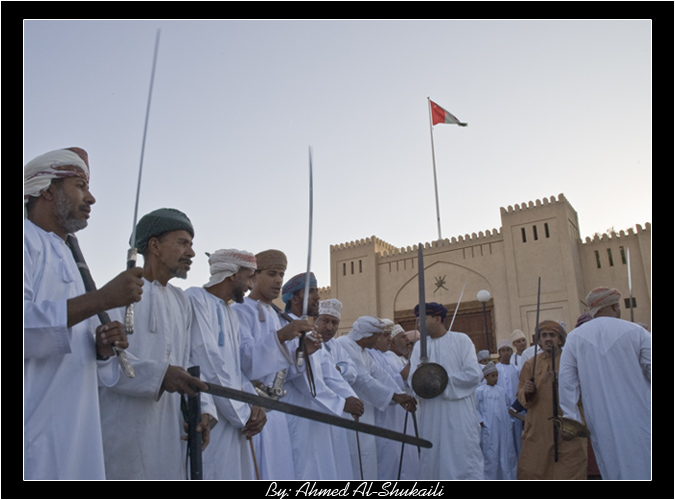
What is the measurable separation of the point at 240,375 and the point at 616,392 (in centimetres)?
306

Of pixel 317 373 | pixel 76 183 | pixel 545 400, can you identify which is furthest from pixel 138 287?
pixel 545 400

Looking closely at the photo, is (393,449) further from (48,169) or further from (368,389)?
(48,169)

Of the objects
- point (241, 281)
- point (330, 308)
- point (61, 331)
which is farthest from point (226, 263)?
point (330, 308)

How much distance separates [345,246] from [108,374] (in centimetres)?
2424

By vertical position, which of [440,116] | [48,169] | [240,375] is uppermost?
[440,116]

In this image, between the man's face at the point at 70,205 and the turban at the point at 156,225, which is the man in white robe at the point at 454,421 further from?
the man's face at the point at 70,205

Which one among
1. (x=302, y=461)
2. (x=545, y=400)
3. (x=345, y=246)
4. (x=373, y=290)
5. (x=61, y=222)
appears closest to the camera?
(x=61, y=222)

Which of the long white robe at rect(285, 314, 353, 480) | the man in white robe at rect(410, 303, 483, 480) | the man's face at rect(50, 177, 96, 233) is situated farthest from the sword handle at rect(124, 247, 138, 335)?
the man in white robe at rect(410, 303, 483, 480)

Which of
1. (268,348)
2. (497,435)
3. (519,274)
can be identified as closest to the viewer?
(268,348)

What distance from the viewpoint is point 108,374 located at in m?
2.46

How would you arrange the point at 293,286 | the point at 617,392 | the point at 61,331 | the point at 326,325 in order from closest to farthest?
the point at 61,331 → the point at 617,392 → the point at 293,286 → the point at 326,325

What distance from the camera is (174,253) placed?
3.01m

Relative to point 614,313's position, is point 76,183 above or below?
above

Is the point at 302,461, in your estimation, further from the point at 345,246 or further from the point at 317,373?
the point at 345,246
